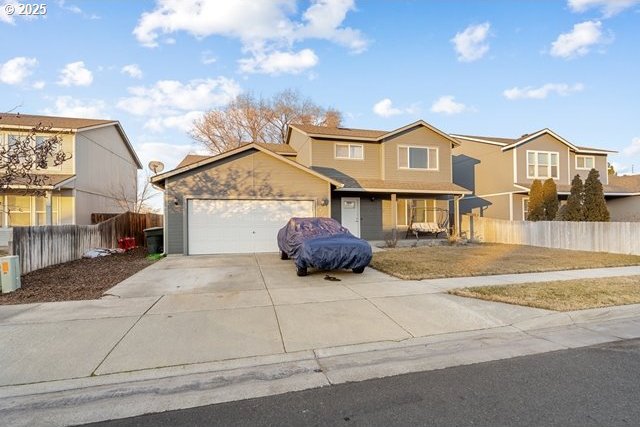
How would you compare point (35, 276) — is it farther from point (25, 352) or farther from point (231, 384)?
point (231, 384)

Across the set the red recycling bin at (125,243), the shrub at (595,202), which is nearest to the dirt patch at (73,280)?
the red recycling bin at (125,243)

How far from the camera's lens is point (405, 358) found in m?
4.16

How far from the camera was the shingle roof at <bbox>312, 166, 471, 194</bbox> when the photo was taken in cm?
1640

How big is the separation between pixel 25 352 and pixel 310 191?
11.2m

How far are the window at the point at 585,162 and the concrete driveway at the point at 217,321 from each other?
21164mm

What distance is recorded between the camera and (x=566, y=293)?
6.78 meters

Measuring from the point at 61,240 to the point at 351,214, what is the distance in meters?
11.6

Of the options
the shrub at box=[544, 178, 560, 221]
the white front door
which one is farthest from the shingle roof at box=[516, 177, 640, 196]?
the white front door

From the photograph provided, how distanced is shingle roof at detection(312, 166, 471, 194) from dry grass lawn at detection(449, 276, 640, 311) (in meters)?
9.28

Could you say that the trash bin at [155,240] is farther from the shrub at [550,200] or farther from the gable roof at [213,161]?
the shrub at [550,200]

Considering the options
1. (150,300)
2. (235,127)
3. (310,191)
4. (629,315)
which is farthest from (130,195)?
(629,315)

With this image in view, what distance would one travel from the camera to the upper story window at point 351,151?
17.9 m

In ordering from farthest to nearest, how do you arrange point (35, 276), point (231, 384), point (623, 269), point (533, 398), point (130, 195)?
point (130, 195) → point (623, 269) → point (35, 276) → point (231, 384) → point (533, 398)

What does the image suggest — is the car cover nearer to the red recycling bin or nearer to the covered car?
the covered car
